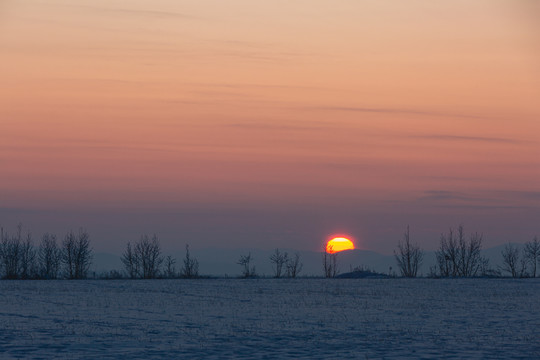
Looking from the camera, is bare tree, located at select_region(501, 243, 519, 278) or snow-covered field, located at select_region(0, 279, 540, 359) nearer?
snow-covered field, located at select_region(0, 279, 540, 359)

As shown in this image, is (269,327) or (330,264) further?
(330,264)

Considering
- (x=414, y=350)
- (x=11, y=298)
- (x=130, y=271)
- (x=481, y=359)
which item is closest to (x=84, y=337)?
(x=414, y=350)

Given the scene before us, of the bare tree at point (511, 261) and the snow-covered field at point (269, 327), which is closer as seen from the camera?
the snow-covered field at point (269, 327)

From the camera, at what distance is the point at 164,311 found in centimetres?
3469

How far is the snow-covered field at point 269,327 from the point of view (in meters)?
21.5

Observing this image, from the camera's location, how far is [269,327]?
27.8 m

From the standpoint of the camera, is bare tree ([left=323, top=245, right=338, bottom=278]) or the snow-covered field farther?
bare tree ([left=323, top=245, right=338, bottom=278])

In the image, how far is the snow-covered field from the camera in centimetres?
2147

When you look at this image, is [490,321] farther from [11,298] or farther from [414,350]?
Result: [11,298]

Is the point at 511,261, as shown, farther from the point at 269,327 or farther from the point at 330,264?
the point at 269,327

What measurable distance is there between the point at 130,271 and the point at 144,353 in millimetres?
→ 77793

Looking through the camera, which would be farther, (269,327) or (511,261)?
(511,261)

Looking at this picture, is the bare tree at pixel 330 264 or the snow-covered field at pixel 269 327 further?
the bare tree at pixel 330 264

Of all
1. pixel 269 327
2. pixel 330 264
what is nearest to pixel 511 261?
pixel 330 264
